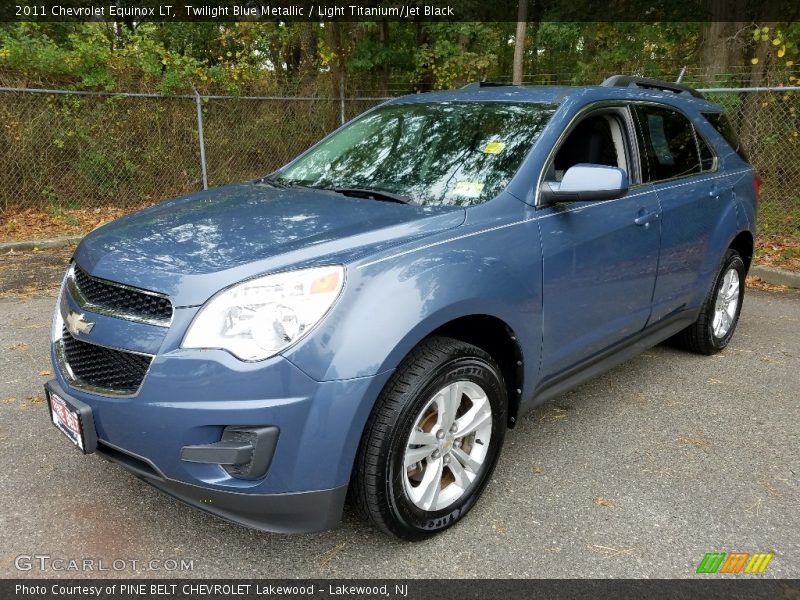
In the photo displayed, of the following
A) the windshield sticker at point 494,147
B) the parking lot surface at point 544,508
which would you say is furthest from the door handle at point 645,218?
the parking lot surface at point 544,508

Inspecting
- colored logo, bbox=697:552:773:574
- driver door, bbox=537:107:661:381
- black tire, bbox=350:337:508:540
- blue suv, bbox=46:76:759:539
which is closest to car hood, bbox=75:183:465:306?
blue suv, bbox=46:76:759:539

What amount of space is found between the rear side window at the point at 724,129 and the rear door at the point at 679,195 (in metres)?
0.29

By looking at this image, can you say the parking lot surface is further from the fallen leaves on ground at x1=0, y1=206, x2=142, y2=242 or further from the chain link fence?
the chain link fence

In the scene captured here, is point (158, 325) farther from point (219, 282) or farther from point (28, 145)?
point (28, 145)

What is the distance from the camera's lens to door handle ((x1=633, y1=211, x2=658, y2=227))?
11.1 ft

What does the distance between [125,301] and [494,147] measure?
176cm

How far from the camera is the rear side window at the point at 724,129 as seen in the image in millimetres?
4492

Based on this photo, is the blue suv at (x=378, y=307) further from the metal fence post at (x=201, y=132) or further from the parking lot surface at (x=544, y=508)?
the metal fence post at (x=201, y=132)

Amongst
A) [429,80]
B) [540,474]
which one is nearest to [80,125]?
[429,80]

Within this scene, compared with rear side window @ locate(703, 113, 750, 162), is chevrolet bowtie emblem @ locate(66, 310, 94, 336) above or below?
below

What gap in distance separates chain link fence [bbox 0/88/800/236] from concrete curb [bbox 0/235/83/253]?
991 millimetres

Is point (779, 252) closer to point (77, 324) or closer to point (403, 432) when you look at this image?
point (403, 432)

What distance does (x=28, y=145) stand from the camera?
8336 mm

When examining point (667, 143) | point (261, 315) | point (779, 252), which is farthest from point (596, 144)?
point (779, 252)
